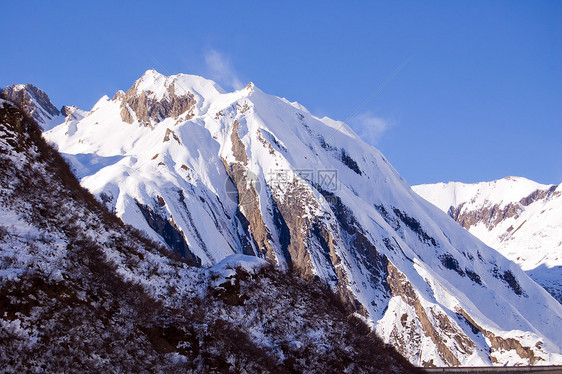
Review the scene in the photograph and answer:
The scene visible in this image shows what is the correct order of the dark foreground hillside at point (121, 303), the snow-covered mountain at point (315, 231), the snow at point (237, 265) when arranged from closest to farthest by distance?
the dark foreground hillside at point (121, 303) → the snow at point (237, 265) → the snow-covered mountain at point (315, 231)

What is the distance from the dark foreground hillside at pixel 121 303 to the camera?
71.2ft

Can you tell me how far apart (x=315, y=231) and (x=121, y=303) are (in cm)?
13107

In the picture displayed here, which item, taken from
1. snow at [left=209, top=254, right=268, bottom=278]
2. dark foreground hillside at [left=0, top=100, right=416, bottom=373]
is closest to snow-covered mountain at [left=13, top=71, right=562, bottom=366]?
snow at [left=209, top=254, right=268, bottom=278]

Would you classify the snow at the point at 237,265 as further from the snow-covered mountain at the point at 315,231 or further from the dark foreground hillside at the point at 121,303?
the snow-covered mountain at the point at 315,231

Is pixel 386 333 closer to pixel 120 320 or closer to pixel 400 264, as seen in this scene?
pixel 400 264

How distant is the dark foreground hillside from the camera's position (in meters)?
21.7

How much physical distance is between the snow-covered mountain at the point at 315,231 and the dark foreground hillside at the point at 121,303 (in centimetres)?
8517

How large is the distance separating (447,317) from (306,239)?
1520 inches

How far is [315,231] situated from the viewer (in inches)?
6147

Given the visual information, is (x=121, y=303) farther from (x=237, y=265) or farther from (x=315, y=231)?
(x=315, y=231)

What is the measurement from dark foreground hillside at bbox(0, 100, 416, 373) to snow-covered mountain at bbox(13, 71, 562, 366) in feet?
279

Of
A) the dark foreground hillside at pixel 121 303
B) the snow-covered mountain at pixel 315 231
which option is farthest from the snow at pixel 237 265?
the snow-covered mountain at pixel 315 231

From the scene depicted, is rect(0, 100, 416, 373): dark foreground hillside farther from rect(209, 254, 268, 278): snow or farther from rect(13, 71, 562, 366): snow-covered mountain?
rect(13, 71, 562, 366): snow-covered mountain

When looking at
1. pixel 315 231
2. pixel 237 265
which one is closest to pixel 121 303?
pixel 237 265
